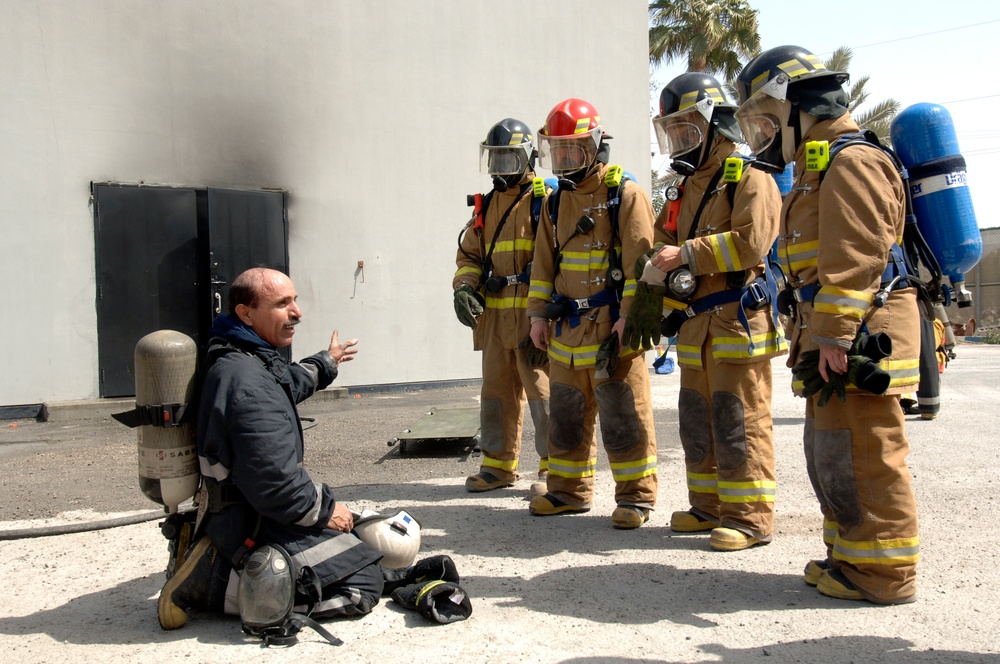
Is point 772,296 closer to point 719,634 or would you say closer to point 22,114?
point 719,634

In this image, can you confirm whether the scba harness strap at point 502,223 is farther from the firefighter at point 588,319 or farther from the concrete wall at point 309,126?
the concrete wall at point 309,126

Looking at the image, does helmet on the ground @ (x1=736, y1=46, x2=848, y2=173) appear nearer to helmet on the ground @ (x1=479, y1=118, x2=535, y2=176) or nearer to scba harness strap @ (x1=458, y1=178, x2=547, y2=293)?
scba harness strap @ (x1=458, y1=178, x2=547, y2=293)

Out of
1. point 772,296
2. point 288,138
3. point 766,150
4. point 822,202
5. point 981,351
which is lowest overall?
point 981,351

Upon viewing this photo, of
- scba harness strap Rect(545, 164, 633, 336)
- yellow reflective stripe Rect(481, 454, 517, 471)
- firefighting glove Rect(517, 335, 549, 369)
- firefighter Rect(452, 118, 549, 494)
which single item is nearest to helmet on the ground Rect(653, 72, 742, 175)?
scba harness strap Rect(545, 164, 633, 336)

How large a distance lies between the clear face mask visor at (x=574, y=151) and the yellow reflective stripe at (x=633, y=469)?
171 cm

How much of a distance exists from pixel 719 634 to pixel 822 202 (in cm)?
172

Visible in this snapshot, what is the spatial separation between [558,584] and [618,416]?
1.15 meters

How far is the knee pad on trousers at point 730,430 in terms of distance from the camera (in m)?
4.00

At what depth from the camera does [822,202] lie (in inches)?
126

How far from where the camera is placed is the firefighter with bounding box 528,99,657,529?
14.8 ft

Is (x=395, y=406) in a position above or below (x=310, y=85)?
below

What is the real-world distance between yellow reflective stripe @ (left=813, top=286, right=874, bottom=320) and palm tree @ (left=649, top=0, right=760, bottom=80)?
67.0 ft

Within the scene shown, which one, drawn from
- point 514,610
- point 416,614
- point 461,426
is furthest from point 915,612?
point 461,426

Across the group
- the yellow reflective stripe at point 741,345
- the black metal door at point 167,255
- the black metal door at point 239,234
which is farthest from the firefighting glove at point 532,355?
the black metal door at point 239,234
